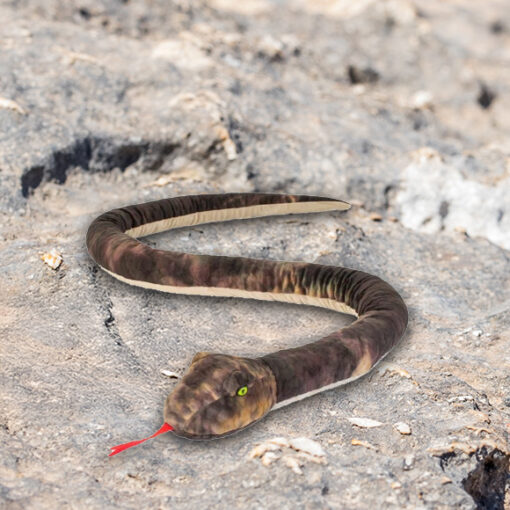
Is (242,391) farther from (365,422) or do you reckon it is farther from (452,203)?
(452,203)

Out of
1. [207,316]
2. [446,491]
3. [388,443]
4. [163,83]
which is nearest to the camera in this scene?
[446,491]

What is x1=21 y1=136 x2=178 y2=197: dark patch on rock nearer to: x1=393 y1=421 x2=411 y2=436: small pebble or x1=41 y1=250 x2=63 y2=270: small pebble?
x1=41 y1=250 x2=63 y2=270: small pebble

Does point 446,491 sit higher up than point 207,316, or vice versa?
point 446,491

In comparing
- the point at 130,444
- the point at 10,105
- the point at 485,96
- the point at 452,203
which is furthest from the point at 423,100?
the point at 130,444

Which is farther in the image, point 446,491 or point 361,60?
point 361,60

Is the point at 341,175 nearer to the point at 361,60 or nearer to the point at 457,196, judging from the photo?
the point at 457,196

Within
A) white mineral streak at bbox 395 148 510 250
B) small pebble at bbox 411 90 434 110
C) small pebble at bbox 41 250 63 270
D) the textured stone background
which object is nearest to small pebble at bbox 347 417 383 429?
the textured stone background

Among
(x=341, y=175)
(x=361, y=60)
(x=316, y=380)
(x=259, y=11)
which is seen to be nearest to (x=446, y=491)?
(x=316, y=380)
